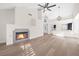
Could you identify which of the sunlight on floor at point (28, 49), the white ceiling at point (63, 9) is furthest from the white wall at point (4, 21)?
the sunlight on floor at point (28, 49)

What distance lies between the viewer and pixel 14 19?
2.16 m

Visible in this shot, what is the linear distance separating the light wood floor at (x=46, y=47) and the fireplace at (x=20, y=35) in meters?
0.08

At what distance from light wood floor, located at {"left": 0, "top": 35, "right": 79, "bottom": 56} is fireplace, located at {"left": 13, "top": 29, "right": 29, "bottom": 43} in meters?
0.08

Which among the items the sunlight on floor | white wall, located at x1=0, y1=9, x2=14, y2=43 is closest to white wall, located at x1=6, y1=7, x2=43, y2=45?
white wall, located at x1=0, y1=9, x2=14, y2=43

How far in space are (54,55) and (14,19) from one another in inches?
39.3

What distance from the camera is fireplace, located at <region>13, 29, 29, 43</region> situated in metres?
2.21

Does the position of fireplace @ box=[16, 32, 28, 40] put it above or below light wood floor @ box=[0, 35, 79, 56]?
above

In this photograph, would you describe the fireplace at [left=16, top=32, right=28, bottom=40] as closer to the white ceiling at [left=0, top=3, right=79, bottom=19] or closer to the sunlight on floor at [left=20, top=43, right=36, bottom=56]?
the sunlight on floor at [left=20, top=43, right=36, bottom=56]

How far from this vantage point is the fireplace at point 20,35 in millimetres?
2211

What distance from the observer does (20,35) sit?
2.24m

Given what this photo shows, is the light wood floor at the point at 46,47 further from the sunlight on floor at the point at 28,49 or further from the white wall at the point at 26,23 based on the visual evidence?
the white wall at the point at 26,23

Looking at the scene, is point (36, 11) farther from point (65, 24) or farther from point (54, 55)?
point (54, 55)

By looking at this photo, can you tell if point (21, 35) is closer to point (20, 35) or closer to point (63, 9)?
point (20, 35)

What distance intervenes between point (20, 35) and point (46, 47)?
0.54 m
